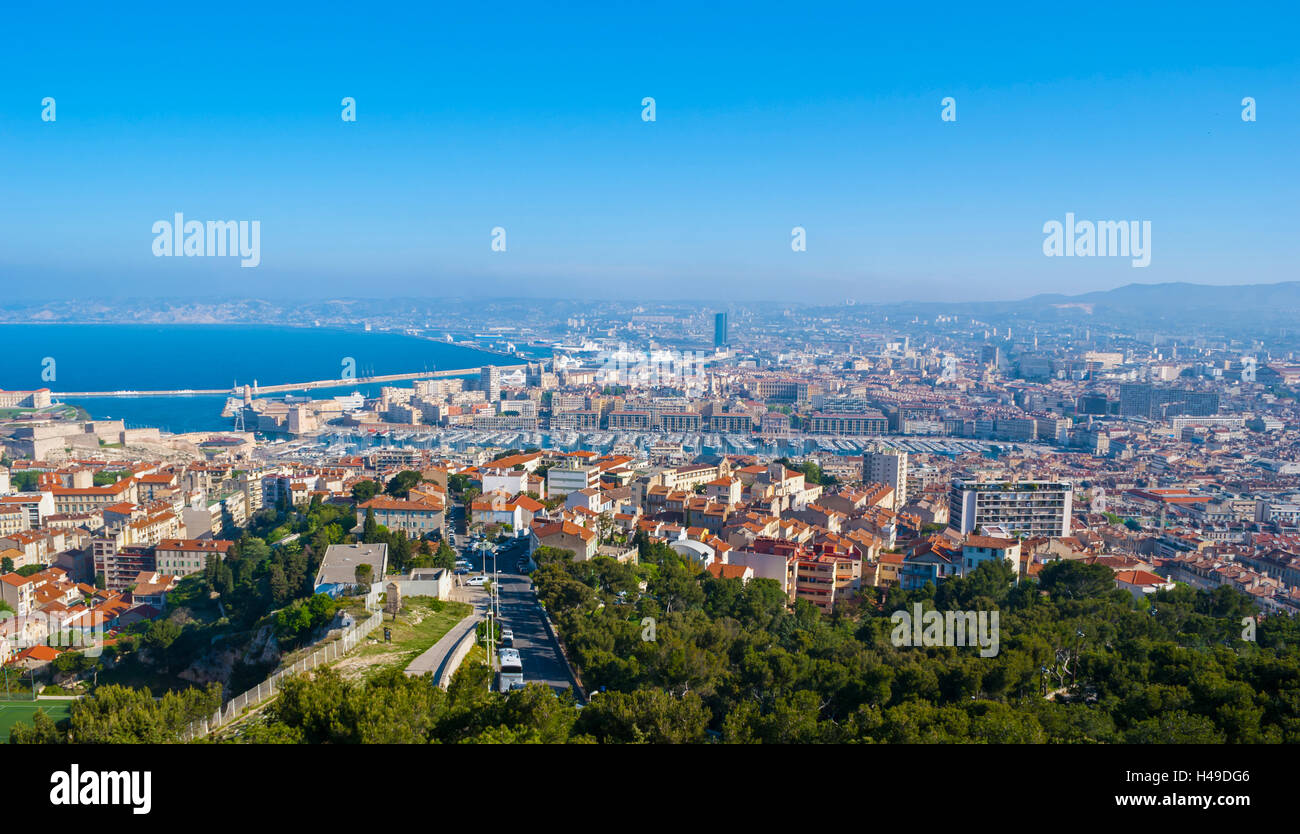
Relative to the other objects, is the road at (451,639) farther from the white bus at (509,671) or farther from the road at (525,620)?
the white bus at (509,671)

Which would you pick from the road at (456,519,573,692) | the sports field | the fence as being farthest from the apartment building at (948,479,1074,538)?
the sports field

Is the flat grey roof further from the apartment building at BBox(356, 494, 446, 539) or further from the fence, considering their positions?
the apartment building at BBox(356, 494, 446, 539)

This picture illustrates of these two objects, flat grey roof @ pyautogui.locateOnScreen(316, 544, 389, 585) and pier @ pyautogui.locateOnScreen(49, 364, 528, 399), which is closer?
flat grey roof @ pyautogui.locateOnScreen(316, 544, 389, 585)

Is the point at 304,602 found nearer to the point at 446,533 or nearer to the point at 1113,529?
the point at 446,533

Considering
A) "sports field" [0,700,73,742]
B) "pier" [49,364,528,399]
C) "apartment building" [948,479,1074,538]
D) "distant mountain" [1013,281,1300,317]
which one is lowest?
"sports field" [0,700,73,742]

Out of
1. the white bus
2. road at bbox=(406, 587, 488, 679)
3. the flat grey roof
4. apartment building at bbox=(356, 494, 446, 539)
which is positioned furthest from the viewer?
apartment building at bbox=(356, 494, 446, 539)

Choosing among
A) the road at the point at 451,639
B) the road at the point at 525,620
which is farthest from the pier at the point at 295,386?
the road at the point at 451,639

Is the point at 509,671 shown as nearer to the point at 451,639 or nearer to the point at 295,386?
the point at 451,639
